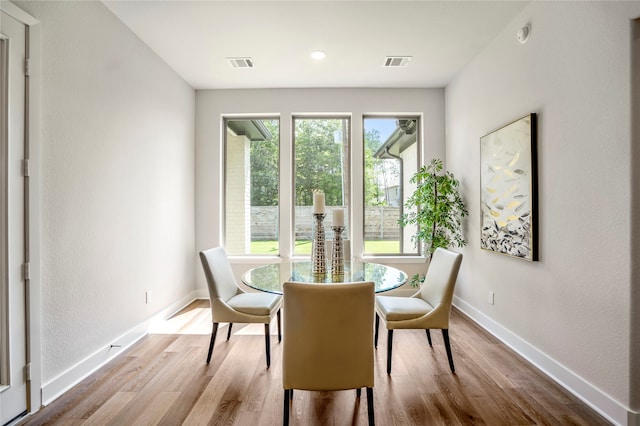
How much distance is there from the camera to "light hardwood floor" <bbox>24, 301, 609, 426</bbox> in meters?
1.85

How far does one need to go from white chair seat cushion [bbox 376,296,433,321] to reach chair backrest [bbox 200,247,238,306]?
3.98 feet

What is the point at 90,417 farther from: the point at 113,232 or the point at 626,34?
the point at 626,34

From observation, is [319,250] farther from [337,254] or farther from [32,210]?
[32,210]

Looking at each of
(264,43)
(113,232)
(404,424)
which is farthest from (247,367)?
(264,43)

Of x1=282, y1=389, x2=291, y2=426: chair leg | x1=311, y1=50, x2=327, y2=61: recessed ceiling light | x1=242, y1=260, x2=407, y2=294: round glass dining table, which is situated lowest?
x1=282, y1=389, x2=291, y2=426: chair leg

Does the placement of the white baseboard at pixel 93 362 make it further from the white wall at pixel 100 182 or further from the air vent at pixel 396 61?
the air vent at pixel 396 61

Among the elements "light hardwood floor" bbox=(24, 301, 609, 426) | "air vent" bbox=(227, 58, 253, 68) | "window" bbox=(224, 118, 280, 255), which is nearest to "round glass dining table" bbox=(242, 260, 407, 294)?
"light hardwood floor" bbox=(24, 301, 609, 426)

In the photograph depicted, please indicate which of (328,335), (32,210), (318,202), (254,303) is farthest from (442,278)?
(32,210)

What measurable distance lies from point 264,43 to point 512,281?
307 cm

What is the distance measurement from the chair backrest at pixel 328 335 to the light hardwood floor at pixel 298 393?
1.19 feet

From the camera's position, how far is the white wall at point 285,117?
4.20 metres

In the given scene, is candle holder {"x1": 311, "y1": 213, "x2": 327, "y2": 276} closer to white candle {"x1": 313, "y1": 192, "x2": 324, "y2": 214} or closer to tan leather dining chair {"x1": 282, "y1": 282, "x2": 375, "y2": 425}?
white candle {"x1": 313, "y1": 192, "x2": 324, "y2": 214}

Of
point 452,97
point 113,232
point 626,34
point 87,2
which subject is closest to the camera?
point 626,34

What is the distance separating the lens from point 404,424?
179 cm
